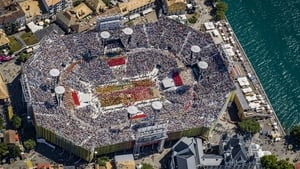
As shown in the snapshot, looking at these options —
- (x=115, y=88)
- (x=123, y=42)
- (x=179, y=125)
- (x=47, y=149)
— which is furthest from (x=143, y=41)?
(x=47, y=149)

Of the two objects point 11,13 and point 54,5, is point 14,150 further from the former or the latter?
point 54,5

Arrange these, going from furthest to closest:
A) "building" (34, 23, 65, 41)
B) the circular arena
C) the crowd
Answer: "building" (34, 23, 65, 41)
the crowd
the circular arena

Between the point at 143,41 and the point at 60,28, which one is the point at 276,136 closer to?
the point at 143,41

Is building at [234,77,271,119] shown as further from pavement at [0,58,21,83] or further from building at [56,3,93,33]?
pavement at [0,58,21,83]

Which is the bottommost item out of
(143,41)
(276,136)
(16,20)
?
(276,136)

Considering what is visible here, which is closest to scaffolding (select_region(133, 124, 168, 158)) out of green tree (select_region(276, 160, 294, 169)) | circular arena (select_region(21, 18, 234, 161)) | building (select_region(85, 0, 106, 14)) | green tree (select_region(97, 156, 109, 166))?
circular arena (select_region(21, 18, 234, 161))

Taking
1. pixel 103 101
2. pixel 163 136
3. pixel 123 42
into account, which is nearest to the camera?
pixel 163 136

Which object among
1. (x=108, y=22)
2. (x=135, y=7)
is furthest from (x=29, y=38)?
(x=135, y=7)
